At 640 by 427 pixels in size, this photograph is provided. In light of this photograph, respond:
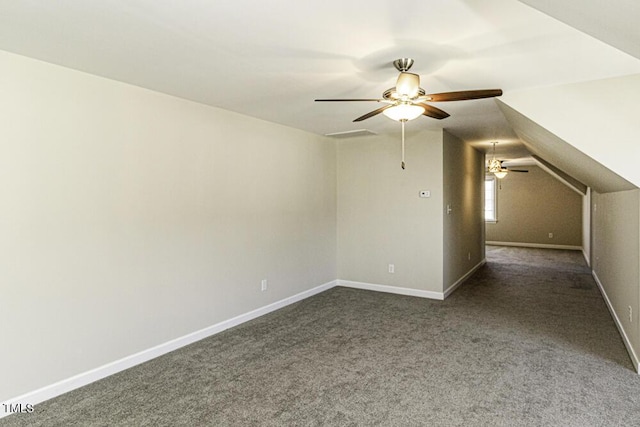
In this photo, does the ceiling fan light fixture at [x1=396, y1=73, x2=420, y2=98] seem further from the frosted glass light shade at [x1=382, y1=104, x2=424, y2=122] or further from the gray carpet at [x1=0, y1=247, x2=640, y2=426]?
the gray carpet at [x1=0, y1=247, x2=640, y2=426]

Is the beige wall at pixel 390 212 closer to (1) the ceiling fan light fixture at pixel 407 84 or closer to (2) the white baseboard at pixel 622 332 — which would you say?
(2) the white baseboard at pixel 622 332

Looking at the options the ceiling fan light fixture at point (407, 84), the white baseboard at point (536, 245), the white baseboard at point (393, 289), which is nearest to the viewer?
the ceiling fan light fixture at point (407, 84)

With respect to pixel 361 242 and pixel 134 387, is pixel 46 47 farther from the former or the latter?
pixel 361 242

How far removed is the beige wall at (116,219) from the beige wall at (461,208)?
2.50 metres

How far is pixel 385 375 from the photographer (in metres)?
2.89

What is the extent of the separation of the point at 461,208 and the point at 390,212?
A: 1.40 meters

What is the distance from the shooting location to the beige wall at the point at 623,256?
3.07 m

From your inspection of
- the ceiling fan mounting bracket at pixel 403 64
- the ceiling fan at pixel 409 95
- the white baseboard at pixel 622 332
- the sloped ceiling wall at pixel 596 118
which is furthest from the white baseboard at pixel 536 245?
the ceiling fan mounting bracket at pixel 403 64

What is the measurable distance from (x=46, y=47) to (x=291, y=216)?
10.2 ft

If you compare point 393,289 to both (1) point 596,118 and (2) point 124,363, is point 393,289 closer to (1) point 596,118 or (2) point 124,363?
(1) point 596,118

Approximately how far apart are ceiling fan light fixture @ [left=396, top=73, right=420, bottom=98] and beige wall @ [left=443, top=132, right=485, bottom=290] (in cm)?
295

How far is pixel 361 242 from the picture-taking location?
5.71 metres

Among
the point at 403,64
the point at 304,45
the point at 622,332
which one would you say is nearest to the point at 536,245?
the point at 622,332

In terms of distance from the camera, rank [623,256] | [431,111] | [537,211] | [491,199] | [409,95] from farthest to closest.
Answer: [491,199] → [537,211] → [623,256] → [431,111] → [409,95]
